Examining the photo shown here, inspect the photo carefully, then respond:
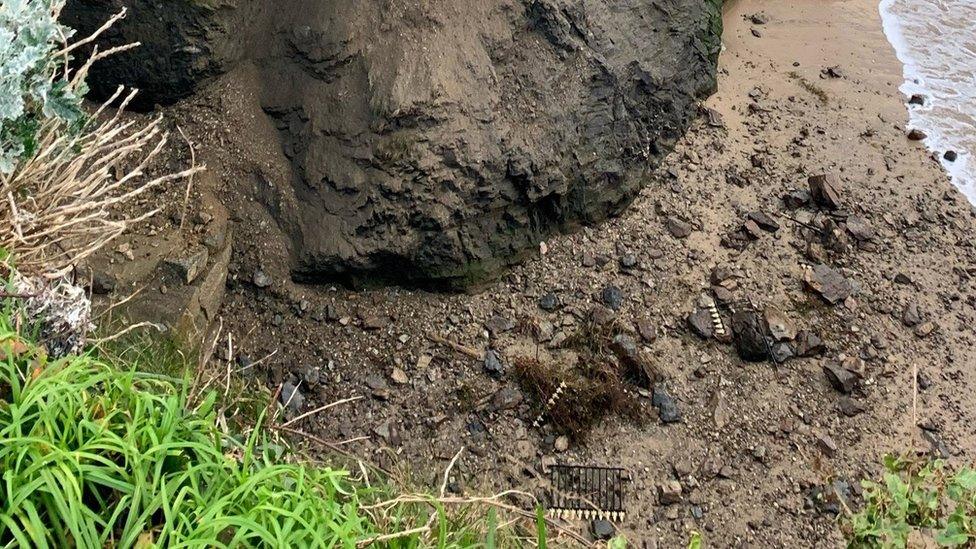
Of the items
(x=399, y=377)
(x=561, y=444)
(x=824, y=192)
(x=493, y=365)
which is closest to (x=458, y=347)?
(x=493, y=365)

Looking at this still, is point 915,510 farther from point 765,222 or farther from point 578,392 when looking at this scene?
point 765,222

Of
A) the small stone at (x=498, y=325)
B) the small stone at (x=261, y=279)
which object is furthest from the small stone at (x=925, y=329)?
the small stone at (x=261, y=279)

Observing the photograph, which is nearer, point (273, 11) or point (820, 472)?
point (820, 472)

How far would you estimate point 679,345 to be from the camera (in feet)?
13.3

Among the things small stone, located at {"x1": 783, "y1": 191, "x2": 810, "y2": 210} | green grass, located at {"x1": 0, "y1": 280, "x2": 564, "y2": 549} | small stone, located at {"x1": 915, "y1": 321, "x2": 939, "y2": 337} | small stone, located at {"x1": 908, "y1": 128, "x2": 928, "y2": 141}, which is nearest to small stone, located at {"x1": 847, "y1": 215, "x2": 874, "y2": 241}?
small stone, located at {"x1": 783, "y1": 191, "x2": 810, "y2": 210}

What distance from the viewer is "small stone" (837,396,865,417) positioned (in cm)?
388

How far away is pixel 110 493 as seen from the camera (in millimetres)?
1950

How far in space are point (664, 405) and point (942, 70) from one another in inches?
167

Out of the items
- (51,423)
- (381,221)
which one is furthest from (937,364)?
(51,423)

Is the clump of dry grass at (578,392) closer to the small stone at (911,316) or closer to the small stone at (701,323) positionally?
the small stone at (701,323)

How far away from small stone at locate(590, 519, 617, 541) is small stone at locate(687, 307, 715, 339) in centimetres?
112

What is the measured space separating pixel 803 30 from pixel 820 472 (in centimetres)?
380

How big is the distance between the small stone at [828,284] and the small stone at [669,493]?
1.44 meters

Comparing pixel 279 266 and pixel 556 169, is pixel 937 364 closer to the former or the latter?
pixel 556 169
